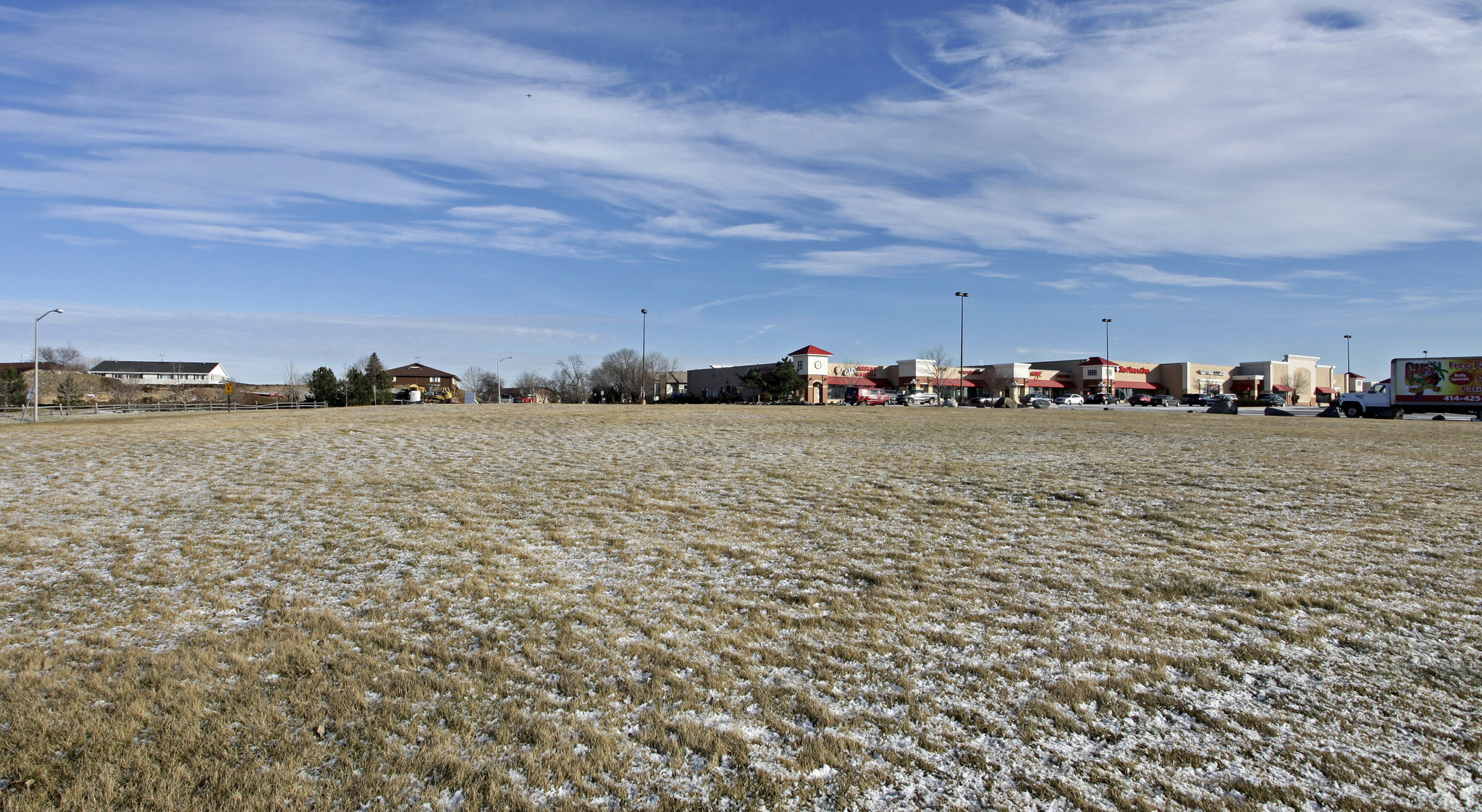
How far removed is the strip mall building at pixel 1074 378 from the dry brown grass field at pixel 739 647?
84087 mm

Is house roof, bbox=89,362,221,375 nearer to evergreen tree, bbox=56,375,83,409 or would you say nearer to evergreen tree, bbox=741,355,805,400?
evergreen tree, bbox=56,375,83,409

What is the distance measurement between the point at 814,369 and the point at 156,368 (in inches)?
4934

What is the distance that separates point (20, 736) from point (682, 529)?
6658mm

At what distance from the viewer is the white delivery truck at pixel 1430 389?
3903 centimetres

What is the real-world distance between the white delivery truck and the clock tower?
2189 inches

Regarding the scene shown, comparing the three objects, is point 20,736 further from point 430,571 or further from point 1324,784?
point 1324,784

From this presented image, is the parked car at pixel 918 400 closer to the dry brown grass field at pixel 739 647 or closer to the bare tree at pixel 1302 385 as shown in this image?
the dry brown grass field at pixel 739 647

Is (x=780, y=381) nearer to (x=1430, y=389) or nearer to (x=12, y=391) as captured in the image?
(x=1430, y=389)

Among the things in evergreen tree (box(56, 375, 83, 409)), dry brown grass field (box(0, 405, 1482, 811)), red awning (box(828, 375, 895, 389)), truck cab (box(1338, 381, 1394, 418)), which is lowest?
dry brown grass field (box(0, 405, 1482, 811))

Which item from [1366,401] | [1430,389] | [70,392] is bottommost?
[1366,401]

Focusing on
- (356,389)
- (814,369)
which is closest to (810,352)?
(814,369)

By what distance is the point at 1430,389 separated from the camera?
131ft

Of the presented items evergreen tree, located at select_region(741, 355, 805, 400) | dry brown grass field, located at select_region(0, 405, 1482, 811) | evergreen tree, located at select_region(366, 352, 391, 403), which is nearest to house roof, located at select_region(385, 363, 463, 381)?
evergreen tree, located at select_region(366, 352, 391, 403)

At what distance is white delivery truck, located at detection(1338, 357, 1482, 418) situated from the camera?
128 ft
